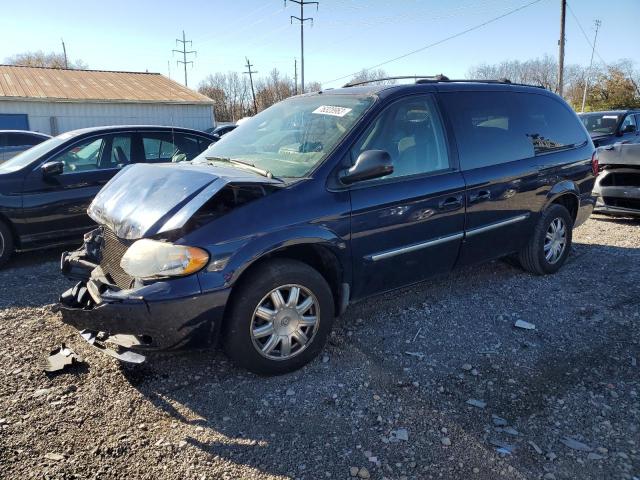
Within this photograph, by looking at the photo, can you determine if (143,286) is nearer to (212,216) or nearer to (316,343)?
(212,216)

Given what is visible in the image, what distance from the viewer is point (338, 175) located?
339cm

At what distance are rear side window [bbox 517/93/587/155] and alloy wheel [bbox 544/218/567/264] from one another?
787mm

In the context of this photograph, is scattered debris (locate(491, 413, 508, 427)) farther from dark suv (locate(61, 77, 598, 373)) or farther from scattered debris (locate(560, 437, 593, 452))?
dark suv (locate(61, 77, 598, 373))

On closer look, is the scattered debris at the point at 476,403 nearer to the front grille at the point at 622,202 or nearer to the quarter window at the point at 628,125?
the front grille at the point at 622,202

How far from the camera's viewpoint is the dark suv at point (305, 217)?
113 inches

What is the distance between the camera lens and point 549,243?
514cm

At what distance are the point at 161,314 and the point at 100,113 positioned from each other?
2652 cm

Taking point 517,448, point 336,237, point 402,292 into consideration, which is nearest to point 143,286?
point 336,237

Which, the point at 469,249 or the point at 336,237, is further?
the point at 469,249

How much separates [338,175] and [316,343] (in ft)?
3.84

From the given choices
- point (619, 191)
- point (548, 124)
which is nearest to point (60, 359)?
point (548, 124)

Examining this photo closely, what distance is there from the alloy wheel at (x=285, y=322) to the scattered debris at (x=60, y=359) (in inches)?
52.9

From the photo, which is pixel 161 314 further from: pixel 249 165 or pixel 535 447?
pixel 535 447

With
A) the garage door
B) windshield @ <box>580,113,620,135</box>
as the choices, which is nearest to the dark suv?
windshield @ <box>580,113,620,135</box>
